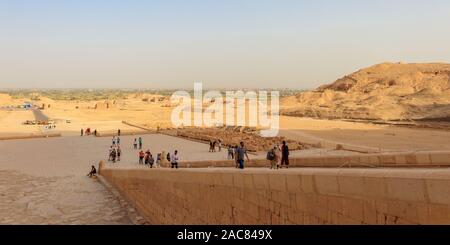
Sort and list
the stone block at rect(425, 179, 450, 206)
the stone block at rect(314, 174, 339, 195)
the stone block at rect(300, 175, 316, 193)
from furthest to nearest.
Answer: the stone block at rect(300, 175, 316, 193)
the stone block at rect(314, 174, 339, 195)
the stone block at rect(425, 179, 450, 206)

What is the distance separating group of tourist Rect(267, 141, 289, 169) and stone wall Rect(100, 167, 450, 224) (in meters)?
2.60

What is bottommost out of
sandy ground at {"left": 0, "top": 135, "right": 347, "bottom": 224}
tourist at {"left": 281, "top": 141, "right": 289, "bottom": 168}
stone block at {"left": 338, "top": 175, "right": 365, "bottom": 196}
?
sandy ground at {"left": 0, "top": 135, "right": 347, "bottom": 224}

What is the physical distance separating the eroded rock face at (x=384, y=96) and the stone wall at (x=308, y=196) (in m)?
50.1

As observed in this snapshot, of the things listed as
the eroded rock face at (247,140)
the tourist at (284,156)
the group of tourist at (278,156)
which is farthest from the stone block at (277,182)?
the eroded rock face at (247,140)

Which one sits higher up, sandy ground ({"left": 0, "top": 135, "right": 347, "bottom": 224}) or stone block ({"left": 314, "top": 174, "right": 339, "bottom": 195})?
stone block ({"left": 314, "top": 174, "right": 339, "bottom": 195})

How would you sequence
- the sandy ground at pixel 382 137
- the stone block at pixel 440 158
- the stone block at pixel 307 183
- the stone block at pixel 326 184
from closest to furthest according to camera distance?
1. the stone block at pixel 326 184
2. the stone block at pixel 307 183
3. the stone block at pixel 440 158
4. the sandy ground at pixel 382 137

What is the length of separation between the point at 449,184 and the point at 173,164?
12776 mm

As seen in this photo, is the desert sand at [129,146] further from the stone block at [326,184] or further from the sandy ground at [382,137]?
the stone block at [326,184]

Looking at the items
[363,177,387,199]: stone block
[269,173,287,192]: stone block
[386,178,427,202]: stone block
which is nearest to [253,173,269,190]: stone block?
[269,173,287,192]: stone block

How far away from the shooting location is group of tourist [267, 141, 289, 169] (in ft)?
34.8

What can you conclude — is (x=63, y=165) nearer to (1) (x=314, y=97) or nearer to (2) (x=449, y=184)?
(2) (x=449, y=184)

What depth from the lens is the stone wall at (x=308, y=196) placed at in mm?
4102

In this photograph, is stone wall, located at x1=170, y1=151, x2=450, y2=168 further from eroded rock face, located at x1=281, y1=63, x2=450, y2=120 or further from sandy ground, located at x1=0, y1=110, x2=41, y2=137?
eroded rock face, located at x1=281, y1=63, x2=450, y2=120
